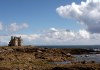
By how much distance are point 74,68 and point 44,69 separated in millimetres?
6478

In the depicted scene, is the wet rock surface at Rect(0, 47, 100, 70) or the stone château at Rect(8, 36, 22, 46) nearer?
the wet rock surface at Rect(0, 47, 100, 70)

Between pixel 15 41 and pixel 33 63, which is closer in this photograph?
pixel 33 63

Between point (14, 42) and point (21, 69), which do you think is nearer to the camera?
point (21, 69)

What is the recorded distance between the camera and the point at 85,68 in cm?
5175

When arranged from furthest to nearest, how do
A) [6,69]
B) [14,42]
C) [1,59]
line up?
[14,42] < [1,59] < [6,69]

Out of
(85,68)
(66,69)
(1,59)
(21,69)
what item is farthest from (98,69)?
(1,59)

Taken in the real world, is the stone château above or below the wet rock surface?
above

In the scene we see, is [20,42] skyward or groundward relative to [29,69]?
skyward

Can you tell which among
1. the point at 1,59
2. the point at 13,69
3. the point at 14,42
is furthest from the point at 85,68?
the point at 14,42

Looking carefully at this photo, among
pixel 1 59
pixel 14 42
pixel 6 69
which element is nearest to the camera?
pixel 6 69

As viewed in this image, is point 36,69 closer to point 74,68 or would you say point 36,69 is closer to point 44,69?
point 44,69

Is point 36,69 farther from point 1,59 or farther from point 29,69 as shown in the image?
point 1,59

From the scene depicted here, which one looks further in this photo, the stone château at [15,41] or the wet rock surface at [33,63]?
the stone château at [15,41]

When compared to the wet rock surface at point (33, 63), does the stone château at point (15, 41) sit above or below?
above
